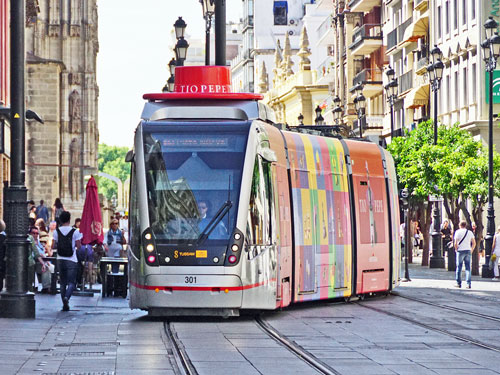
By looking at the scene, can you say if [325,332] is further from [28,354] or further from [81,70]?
[81,70]

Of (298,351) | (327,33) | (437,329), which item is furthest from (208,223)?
(327,33)

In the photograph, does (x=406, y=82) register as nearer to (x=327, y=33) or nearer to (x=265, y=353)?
(x=327, y=33)

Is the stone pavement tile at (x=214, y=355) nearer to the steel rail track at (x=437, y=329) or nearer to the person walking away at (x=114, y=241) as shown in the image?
the steel rail track at (x=437, y=329)

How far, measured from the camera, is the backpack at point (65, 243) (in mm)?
22828

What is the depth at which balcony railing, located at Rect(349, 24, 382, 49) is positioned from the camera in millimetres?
83438

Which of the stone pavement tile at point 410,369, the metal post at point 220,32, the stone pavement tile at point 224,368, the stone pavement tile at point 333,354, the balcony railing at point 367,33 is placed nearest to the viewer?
the stone pavement tile at point 410,369

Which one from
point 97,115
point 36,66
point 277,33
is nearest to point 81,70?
point 97,115

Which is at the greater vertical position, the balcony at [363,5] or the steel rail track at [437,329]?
the balcony at [363,5]

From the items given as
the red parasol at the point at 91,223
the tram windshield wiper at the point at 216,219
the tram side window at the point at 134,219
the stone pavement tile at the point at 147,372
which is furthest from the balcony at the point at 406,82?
the stone pavement tile at the point at 147,372

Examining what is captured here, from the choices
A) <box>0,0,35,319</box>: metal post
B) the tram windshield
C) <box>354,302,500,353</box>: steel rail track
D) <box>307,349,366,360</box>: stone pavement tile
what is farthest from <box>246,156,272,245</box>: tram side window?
<box>307,349,366,360</box>: stone pavement tile

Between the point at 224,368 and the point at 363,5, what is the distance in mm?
72428

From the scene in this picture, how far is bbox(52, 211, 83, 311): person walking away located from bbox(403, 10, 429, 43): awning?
46.6m

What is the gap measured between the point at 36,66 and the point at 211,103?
57.3 m

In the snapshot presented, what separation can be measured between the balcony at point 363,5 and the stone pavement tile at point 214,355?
2729 inches
